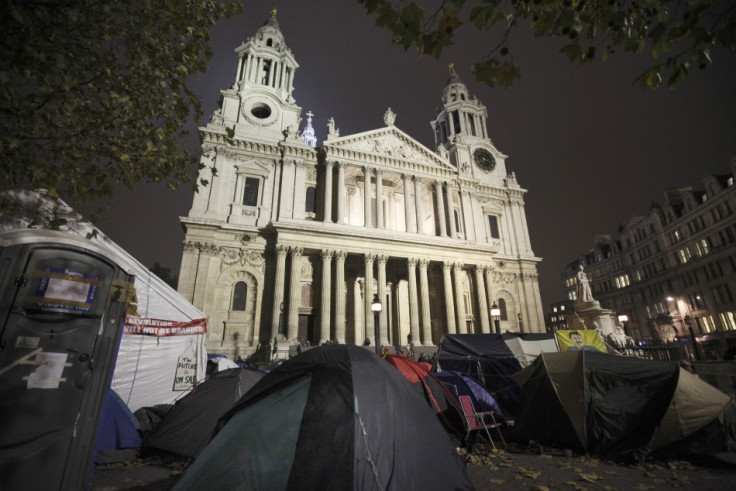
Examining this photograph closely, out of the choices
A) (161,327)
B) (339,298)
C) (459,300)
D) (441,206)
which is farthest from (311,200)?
(161,327)

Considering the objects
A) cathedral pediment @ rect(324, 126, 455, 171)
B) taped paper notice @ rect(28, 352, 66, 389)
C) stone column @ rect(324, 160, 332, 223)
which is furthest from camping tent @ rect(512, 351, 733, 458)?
cathedral pediment @ rect(324, 126, 455, 171)

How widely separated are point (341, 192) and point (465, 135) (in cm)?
1980

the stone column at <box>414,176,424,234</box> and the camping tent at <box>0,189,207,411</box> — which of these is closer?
the camping tent at <box>0,189,207,411</box>

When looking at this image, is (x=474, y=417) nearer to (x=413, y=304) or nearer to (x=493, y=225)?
(x=413, y=304)

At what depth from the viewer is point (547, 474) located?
5.32 m

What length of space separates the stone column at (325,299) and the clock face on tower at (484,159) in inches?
891

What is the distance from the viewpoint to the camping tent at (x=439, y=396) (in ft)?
23.2

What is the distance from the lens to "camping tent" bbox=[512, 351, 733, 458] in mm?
5781

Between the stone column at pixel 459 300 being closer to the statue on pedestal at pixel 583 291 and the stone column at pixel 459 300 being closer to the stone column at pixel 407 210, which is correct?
the stone column at pixel 407 210

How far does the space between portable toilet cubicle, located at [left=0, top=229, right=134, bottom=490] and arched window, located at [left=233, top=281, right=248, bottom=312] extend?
63.3 ft

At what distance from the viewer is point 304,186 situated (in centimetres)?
2670

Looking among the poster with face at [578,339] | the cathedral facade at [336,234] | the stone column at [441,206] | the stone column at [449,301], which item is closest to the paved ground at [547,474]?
the poster with face at [578,339]

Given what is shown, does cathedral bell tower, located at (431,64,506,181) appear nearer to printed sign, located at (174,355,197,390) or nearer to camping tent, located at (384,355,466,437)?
camping tent, located at (384,355,466,437)

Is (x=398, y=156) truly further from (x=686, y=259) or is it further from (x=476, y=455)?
(x=686, y=259)
